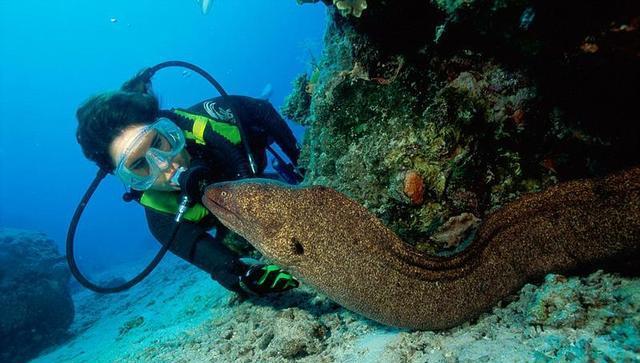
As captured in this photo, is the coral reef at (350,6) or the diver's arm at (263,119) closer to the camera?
the coral reef at (350,6)

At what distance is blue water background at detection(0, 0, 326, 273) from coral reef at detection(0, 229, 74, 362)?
76.0 metres

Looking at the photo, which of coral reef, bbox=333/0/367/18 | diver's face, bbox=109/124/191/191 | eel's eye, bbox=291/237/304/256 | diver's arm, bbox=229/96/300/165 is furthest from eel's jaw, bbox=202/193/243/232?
diver's arm, bbox=229/96/300/165

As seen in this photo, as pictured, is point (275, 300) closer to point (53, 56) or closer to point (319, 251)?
point (319, 251)

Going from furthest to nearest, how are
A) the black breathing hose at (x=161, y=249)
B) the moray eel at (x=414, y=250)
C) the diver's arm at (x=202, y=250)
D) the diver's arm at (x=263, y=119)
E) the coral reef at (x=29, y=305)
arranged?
the coral reef at (x=29, y=305) < the diver's arm at (x=263, y=119) < the diver's arm at (x=202, y=250) < the black breathing hose at (x=161, y=249) < the moray eel at (x=414, y=250)

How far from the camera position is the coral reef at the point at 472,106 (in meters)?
1.90

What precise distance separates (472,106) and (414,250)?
1.08 metres

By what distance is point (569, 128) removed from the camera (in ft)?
7.36

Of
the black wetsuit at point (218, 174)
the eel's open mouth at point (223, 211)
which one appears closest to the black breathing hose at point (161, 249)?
the black wetsuit at point (218, 174)

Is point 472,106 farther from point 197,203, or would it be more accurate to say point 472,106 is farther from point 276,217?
point 197,203

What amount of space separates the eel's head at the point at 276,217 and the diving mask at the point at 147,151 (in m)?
2.08

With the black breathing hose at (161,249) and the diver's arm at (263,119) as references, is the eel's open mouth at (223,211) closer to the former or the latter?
the black breathing hose at (161,249)

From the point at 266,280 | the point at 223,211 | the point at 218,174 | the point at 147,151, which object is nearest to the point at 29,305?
the point at 147,151

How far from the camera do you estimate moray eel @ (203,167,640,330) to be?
90.2 inches

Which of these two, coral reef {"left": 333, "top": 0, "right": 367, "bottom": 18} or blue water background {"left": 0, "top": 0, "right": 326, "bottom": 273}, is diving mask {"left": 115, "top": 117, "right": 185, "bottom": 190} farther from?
blue water background {"left": 0, "top": 0, "right": 326, "bottom": 273}
